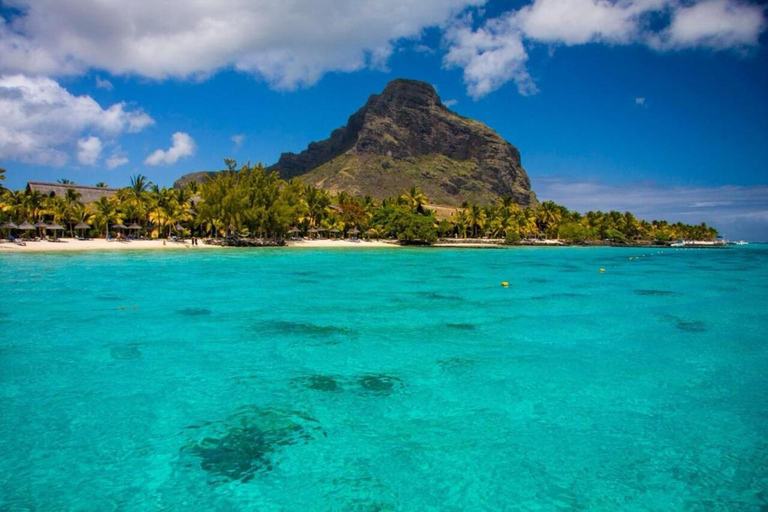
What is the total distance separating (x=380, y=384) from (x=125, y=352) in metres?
7.99

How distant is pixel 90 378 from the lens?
1073 centimetres

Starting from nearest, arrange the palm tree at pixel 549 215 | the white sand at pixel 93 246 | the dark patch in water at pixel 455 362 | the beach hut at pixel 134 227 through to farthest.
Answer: the dark patch in water at pixel 455 362, the white sand at pixel 93 246, the beach hut at pixel 134 227, the palm tree at pixel 549 215

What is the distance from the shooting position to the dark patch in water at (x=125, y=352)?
41.4 feet

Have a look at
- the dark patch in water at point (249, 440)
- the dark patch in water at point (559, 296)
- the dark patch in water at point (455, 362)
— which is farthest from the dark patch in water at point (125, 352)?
the dark patch in water at point (559, 296)

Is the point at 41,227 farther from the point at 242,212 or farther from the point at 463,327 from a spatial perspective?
the point at 463,327

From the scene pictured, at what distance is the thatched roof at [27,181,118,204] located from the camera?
6906 centimetres

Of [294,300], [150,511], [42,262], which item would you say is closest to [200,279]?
[294,300]

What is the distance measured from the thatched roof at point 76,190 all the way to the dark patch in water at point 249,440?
7566cm

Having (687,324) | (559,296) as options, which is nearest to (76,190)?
(559,296)

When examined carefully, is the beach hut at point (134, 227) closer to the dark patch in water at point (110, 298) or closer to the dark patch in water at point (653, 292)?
the dark patch in water at point (110, 298)

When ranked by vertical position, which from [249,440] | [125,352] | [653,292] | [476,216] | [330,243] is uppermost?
[476,216]

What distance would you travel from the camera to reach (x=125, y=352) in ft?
42.9

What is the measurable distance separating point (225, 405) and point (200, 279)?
78.0ft

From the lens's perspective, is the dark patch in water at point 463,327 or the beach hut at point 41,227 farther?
the beach hut at point 41,227
